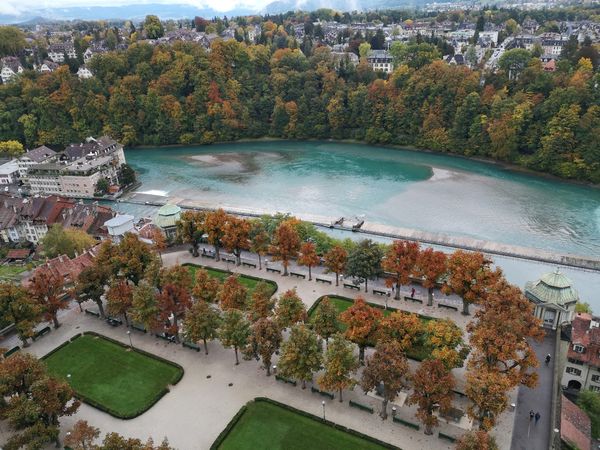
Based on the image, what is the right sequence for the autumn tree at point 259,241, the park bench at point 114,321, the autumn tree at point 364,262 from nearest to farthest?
1. the park bench at point 114,321
2. the autumn tree at point 364,262
3. the autumn tree at point 259,241

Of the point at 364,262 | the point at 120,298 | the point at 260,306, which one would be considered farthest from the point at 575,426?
the point at 120,298

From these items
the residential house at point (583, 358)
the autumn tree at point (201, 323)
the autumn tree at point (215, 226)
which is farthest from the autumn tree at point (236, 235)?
the residential house at point (583, 358)

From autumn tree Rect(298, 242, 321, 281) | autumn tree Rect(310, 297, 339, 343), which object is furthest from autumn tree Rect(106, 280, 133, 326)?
autumn tree Rect(310, 297, 339, 343)

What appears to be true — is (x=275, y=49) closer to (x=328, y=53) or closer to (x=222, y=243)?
(x=328, y=53)

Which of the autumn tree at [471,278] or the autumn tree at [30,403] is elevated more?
the autumn tree at [471,278]

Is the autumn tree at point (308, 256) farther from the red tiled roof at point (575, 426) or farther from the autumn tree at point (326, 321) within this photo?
the red tiled roof at point (575, 426)

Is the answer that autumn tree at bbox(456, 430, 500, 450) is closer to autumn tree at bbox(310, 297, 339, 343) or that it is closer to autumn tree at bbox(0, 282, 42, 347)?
autumn tree at bbox(310, 297, 339, 343)
